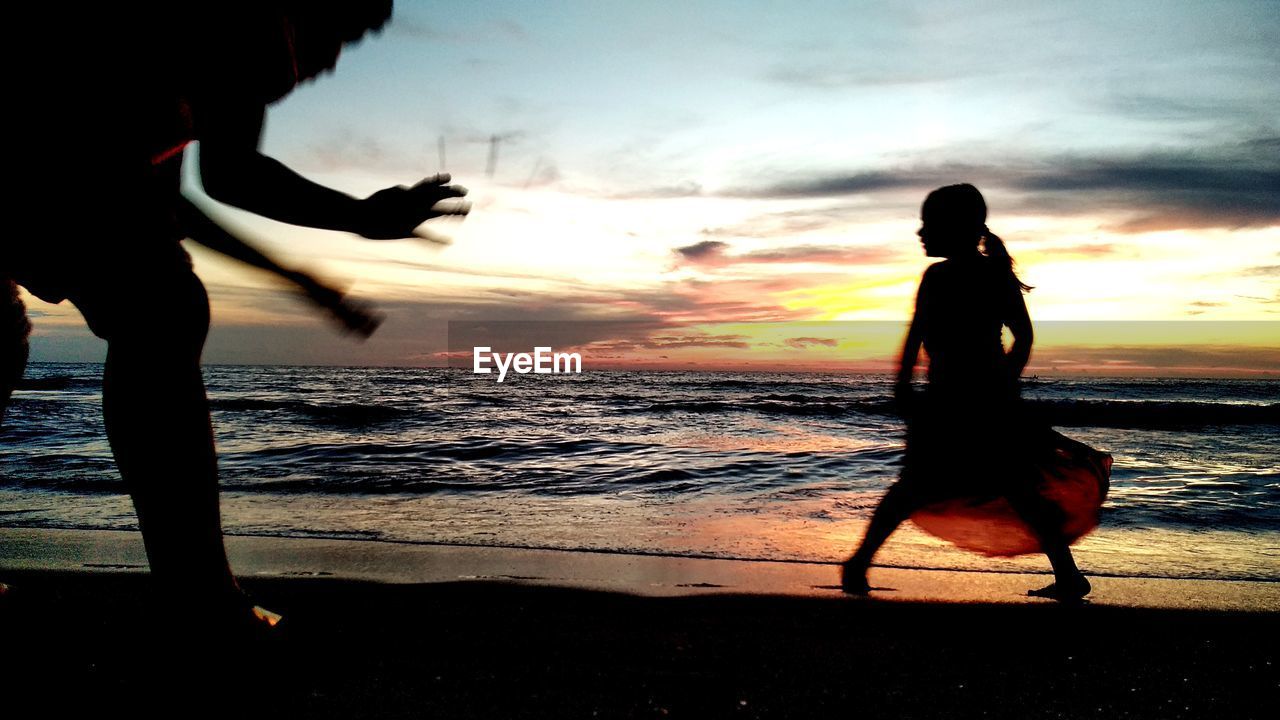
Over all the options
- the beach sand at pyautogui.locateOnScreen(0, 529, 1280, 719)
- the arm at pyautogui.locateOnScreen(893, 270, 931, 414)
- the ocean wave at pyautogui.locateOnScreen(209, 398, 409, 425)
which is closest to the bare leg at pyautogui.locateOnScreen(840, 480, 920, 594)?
the beach sand at pyautogui.locateOnScreen(0, 529, 1280, 719)

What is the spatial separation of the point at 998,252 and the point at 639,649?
2.49m

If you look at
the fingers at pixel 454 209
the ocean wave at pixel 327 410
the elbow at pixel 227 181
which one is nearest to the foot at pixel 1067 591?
the fingers at pixel 454 209

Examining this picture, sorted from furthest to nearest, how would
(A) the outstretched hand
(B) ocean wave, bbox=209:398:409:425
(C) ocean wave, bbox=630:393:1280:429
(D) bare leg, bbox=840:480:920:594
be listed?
(C) ocean wave, bbox=630:393:1280:429 < (B) ocean wave, bbox=209:398:409:425 < (D) bare leg, bbox=840:480:920:594 < (A) the outstretched hand

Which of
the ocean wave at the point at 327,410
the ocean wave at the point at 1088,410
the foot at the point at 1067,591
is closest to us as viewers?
the foot at the point at 1067,591

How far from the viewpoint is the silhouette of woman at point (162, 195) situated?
109 cm

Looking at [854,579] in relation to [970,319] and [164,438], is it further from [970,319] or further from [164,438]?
[164,438]

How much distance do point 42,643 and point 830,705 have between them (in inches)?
76.3

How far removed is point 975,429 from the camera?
310cm

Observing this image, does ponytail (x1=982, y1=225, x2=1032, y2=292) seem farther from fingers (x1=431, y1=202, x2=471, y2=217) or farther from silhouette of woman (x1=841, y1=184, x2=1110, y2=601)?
fingers (x1=431, y1=202, x2=471, y2=217)

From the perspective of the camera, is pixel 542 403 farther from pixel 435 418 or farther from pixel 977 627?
pixel 977 627

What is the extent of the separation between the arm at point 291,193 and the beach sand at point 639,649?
0.77 meters

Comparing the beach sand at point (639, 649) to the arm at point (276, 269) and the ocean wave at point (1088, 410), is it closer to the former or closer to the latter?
the arm at point (276, 269)

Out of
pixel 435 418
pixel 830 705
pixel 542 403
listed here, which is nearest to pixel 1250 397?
pixel 542 403

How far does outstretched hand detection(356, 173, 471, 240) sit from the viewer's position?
121 cm
